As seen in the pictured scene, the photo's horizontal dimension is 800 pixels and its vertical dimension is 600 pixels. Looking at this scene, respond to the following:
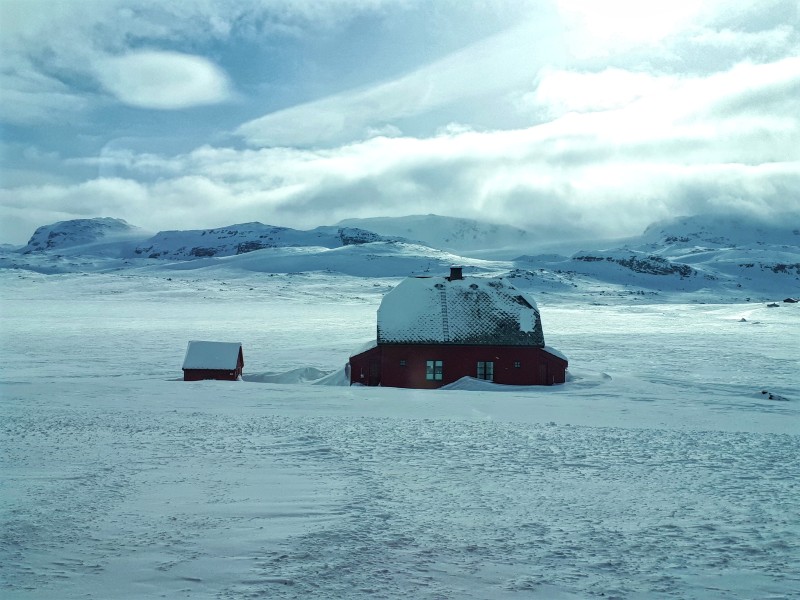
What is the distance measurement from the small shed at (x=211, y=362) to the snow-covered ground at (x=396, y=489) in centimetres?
214

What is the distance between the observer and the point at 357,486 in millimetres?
13453

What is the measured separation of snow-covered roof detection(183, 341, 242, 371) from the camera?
105ft

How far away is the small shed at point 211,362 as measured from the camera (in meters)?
31.8

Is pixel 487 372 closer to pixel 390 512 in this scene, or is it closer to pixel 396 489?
pixel 396 489

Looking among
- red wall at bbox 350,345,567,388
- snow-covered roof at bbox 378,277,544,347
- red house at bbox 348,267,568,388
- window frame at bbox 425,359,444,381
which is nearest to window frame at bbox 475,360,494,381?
red house at bbox 348,267,568,388

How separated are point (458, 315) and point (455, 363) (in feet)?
8.48

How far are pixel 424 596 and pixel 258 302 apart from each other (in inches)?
3567

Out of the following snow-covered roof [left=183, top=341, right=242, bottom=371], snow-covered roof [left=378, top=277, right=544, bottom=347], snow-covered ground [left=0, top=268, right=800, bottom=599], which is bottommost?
snow-covered ground [left=0, top=268, right=800, bottom=599]

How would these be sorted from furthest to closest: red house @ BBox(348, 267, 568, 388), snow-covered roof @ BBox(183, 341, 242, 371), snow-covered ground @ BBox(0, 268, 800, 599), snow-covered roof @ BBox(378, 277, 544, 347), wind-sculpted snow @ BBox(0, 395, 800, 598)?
snow-covered roof @ BBox(378, 277, 544, 347) < red house @ BBox(348, 267, 568, 388) < snow-covered roof @ BBox(183, 341, 242, 371) < snow-covered ground @ BBox(0, 268, 800, 599) < wind-sculpted snow @ BBox(0, 395, 800, 598)

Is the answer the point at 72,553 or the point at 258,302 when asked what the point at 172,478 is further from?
the point at 258,302

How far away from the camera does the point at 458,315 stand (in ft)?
110

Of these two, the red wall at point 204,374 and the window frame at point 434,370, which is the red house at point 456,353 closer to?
the window frame at point 434,370

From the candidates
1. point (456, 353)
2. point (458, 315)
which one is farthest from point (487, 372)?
point (458, 315)

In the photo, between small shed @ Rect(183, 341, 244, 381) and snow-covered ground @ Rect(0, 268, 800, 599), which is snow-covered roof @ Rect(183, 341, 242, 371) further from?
snow-covered ground @ Rect(0, 268, 800, 599)
